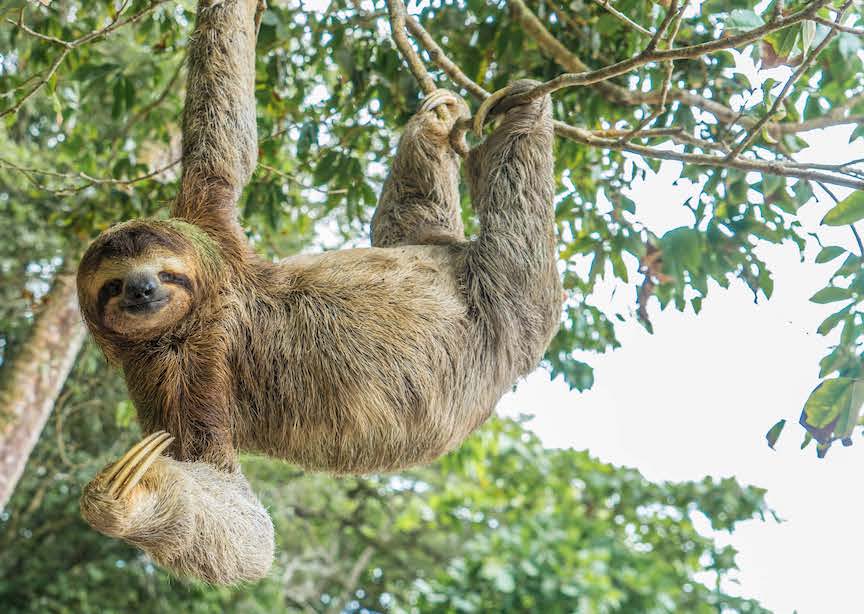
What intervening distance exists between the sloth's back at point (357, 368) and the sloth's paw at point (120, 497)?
0.80 meters

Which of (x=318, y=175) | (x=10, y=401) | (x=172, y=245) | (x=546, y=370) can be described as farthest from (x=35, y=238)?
(x=172, y=245)

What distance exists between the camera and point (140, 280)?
3.69m

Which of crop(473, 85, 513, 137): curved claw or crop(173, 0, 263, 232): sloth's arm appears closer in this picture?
crop(173, 0, 263, 232): sloth's arm

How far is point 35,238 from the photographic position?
1180 cm

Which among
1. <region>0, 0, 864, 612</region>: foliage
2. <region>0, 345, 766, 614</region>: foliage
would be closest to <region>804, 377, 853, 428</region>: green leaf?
<region>0, 0, 864, 612</region>: foliage

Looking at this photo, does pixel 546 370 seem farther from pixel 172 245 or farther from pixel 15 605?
pixel 15 605

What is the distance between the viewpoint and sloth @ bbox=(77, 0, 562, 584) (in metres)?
3.70

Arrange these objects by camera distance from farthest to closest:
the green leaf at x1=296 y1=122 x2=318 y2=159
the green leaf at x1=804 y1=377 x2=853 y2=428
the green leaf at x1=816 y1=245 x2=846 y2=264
Result: the green leaf at x1=296 y1=122 x2=318 y2=159 → the green leaf at x1=816 y1=245 x2=846 y2=264 → the green leaf at x1=804 y1=377 x2=853 y2=428

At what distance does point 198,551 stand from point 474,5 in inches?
150

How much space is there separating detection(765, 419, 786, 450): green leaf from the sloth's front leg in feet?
7.93

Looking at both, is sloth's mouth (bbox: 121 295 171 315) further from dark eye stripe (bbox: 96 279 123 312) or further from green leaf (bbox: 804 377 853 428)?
green leaf (bbox: 804 377 853 428)

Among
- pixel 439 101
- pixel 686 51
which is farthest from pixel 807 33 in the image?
pixel 439 101

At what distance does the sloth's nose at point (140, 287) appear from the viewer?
3680 mm

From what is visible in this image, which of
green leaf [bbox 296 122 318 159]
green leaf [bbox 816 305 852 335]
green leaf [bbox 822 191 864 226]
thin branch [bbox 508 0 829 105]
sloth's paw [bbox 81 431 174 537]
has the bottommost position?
sloth's paw [bbox 81 431 174 537]
